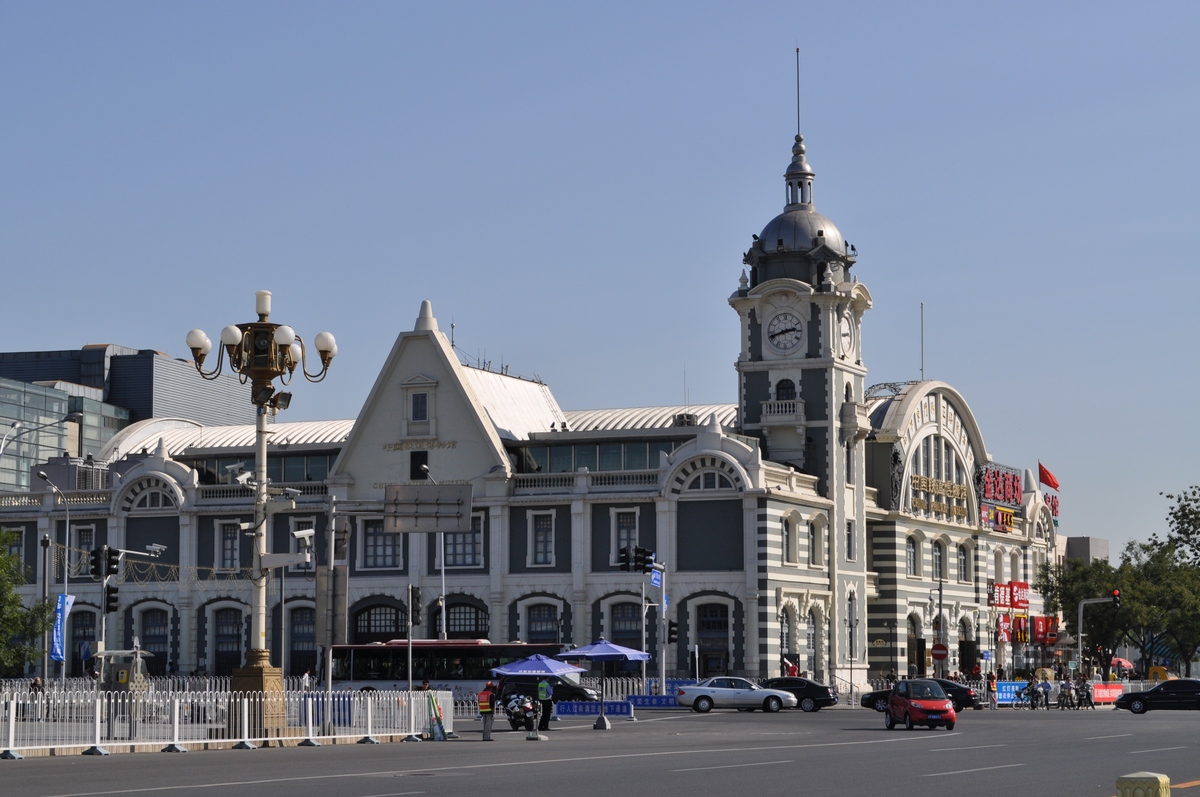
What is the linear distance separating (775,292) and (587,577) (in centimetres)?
1583

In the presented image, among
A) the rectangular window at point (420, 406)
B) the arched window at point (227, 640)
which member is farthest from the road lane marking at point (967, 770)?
the arched window at point (227, 640)

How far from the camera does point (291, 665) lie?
261ft

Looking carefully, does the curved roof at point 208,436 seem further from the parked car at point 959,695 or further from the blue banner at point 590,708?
the parked car at point 959,695

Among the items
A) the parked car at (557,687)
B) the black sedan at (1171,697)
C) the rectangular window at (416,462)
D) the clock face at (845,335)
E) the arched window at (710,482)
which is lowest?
the black sedan at (1171,697)

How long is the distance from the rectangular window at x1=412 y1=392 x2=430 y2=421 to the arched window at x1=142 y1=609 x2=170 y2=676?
14.8 metres

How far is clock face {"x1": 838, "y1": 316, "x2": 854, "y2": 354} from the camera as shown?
8238cm

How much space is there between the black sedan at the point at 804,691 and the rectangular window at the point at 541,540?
15.0 metres

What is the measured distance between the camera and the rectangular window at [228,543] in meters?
81.6

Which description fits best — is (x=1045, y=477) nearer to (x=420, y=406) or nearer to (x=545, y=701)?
(x=420, y=406)

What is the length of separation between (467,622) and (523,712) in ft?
104

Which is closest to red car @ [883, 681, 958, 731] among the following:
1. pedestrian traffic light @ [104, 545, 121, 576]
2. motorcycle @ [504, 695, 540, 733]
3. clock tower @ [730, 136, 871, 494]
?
motorcycle @ [504, 695, 540, 733]

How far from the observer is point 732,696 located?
65.0 meters

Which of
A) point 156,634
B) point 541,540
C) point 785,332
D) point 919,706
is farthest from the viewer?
point 156,634

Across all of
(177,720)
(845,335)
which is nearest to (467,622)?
(845,335)
